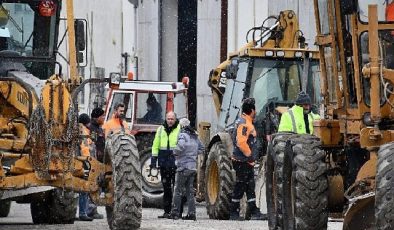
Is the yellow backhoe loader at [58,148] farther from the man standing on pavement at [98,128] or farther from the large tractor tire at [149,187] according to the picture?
the large tractor tire at [149,187]

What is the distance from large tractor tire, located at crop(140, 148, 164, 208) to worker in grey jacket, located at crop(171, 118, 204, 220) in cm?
330

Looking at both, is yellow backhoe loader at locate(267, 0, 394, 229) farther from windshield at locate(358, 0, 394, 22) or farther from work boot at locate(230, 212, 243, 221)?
work boot at locate(230, 212, 243, 221)

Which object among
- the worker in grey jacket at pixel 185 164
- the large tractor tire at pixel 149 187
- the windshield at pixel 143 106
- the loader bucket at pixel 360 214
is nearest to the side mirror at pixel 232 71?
the worker in grey jacket at pixel 185 164

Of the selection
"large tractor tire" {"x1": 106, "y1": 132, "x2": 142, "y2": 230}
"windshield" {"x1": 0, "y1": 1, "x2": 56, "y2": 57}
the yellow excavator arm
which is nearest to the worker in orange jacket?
the yellow excavator arm

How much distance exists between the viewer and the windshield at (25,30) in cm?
1855

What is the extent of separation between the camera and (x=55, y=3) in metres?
19.1

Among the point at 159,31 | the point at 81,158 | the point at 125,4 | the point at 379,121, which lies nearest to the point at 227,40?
the point at 159,31

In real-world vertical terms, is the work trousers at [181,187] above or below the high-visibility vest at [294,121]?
below

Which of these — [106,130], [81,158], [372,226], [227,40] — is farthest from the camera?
[227,40]

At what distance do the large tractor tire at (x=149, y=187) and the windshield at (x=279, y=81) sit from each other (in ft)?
12.1

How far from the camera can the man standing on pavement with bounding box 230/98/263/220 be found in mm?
21516

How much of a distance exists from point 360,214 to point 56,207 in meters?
8.06

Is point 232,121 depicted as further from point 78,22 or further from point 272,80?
point 78,22

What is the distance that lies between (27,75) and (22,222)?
2.95 meters
